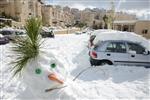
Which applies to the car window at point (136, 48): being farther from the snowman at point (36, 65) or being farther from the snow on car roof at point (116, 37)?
the snowman at point (36, 65)

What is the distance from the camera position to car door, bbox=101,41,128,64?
9.45 m

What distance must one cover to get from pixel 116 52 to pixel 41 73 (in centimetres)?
506

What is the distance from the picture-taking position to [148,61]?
9.37 m

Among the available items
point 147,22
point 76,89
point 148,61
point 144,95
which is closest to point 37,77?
point 76,89

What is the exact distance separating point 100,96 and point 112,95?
13.0 inches

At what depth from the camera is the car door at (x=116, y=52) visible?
31.0 ft

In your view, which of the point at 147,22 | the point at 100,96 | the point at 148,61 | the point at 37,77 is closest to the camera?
the point at 37,77

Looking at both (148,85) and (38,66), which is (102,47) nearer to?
(148,85)

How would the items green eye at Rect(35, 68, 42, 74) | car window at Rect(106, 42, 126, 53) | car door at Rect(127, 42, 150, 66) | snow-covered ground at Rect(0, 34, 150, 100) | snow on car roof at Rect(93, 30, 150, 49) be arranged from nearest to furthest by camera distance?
green eye at Rect(35, 68, 42, 74) < snow-covered ground at Rect(0, 34, 150, 100) < car door at Rect(127, 42, 150, 66) < car window at Rect(106, 42, 126, 53) < snow on car roof at Rect(93, 30, 150, 49)

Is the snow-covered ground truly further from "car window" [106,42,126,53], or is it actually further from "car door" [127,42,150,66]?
"car window" [106,42,126,53]

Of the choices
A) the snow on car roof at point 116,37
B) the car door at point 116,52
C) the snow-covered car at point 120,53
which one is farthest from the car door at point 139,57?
the snow on car roof at point 116,37

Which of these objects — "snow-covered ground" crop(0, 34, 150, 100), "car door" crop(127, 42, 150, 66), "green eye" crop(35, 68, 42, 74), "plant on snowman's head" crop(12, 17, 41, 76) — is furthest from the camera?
"car door" crop(127, 42, 150, 66)

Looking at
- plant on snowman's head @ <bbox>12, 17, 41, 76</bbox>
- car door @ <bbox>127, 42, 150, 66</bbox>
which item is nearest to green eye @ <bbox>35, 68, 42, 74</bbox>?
plant on snowman's head @ <bbox>12, 17, 41, 76</bbox>

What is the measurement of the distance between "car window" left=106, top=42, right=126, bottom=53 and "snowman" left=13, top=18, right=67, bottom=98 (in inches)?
177
